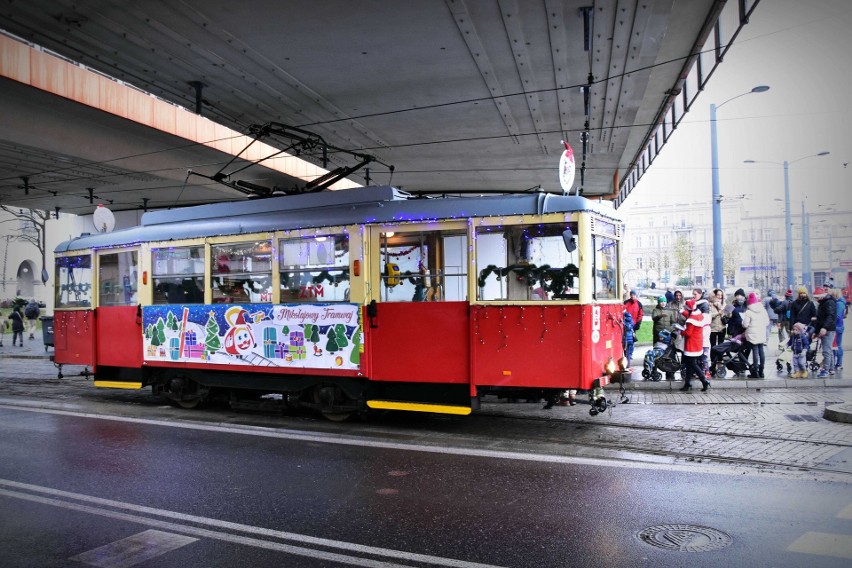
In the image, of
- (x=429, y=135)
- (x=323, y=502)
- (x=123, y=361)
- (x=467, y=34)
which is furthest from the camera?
(x=429, y=135)

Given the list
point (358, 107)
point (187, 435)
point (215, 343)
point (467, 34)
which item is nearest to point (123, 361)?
point (215, 343)

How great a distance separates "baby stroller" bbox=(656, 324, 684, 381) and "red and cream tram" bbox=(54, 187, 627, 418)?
3.41 metres

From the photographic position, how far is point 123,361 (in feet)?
39.8

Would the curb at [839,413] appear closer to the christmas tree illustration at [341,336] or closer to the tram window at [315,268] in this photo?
the christmas tree illustration at [341,336]

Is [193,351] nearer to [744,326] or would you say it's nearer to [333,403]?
[333,403]

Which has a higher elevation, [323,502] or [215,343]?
[215,343]

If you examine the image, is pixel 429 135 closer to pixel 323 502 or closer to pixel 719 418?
pixel 719 418

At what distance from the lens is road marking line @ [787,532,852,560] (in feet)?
15.0

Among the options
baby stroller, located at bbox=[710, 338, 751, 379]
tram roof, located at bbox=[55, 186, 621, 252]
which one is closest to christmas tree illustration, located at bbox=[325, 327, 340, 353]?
tram roof, located at bbox=[55, 186, 621, 252]

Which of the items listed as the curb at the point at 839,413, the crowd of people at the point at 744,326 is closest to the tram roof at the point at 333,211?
the crowd of people at the point at 744,326

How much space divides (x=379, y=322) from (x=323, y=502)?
3643mm

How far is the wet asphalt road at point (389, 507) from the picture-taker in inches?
187

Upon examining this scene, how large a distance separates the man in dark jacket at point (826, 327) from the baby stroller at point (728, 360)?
4.42 ft

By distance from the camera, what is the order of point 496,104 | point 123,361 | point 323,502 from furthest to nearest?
point 496,104 < point 123,361 < point 323,502
